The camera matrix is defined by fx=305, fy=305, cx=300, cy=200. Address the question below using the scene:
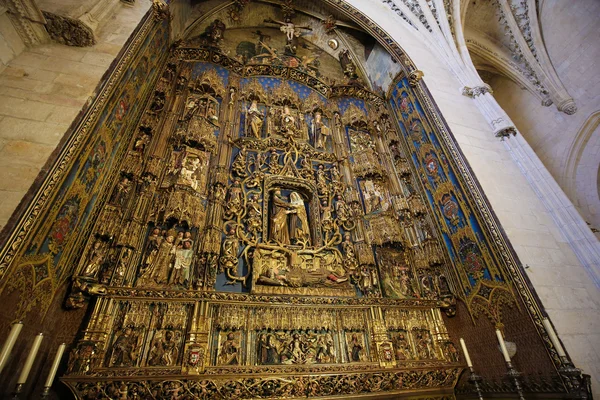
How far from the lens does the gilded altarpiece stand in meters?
4.05

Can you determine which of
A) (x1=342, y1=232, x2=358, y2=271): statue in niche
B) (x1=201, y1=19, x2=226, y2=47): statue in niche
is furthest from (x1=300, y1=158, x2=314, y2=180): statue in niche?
(x1=201, y1=19, x2=226, y2=47): statue in niche

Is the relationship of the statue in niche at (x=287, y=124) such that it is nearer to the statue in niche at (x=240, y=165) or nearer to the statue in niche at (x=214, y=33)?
the statue in niche at (x=240, y=165)

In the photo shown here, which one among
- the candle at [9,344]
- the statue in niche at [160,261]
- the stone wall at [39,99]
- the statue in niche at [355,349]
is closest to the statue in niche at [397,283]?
the statue in niche at [355,349]

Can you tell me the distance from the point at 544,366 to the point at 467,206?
8.98 ft

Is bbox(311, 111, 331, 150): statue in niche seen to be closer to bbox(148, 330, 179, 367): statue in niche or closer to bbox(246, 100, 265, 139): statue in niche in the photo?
bbox(246, 100, 265, 139): statue in niche

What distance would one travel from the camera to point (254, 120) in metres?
7.91

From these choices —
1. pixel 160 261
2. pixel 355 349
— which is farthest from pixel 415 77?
pixel 160 261

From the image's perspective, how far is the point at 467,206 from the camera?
5.82 meters

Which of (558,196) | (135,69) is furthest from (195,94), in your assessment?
(558,196)

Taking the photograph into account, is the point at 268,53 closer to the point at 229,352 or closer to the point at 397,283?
the point at 397,283

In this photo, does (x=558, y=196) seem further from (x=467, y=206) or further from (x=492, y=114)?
(x=492, y=114)

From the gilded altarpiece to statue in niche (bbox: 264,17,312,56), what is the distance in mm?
3278

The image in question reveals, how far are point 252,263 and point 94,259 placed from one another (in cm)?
234

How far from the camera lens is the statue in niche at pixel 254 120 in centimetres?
777
